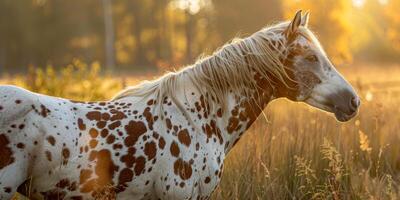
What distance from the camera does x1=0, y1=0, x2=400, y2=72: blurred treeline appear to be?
134ft

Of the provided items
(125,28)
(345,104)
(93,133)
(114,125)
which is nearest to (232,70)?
(345,104)

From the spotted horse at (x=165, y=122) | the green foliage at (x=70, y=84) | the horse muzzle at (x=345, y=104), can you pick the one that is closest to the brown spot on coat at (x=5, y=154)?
the spotted horse at (x=165, y=122)

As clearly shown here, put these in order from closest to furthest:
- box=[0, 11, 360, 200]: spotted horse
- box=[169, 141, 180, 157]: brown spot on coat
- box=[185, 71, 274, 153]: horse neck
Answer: box=[0, 11, 360, 200]: spotted horse → box=[169, 141, 180, 157]: brown spot on coat → box=[185, 71, 274, 153]: horse neck

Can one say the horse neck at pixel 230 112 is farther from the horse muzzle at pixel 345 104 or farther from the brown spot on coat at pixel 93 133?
the brown spot on coat at pixel 93 133

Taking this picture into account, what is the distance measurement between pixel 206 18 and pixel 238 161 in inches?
1550

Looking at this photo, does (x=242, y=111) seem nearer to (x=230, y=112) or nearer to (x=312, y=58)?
(x=230, y=112)

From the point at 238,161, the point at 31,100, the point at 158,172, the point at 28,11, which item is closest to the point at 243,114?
the point at 158,172

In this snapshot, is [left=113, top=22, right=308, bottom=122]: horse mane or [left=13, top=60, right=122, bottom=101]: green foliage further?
[left=13, top=60, right=122, bottom=101]: green foliage

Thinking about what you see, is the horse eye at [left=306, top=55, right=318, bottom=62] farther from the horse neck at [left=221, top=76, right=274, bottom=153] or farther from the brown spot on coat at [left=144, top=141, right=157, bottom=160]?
the brown spot on coat at [left=144, top=141, right=157, bottom=160]

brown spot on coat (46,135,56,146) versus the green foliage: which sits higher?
the green foliage

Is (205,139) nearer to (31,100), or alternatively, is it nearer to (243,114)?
(243,114)

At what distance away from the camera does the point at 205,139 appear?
12.3 ft

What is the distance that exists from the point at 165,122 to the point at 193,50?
140 ft

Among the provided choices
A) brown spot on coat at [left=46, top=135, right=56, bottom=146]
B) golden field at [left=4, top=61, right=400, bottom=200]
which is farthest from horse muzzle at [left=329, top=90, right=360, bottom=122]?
brown spot on coat at [left=46, top=135, right=56, bottom=146]
